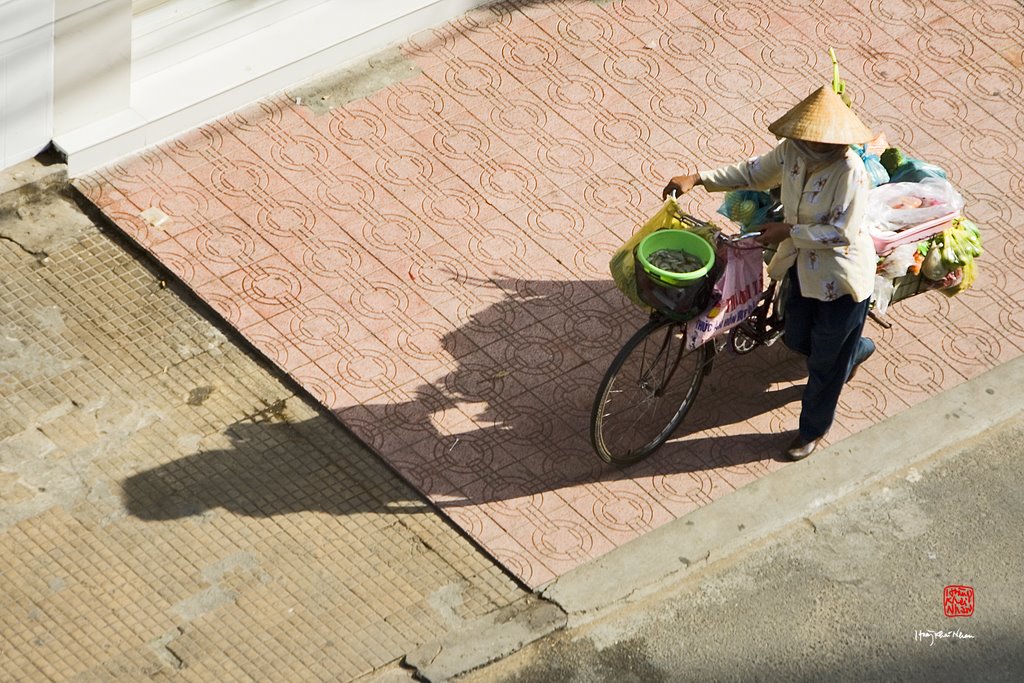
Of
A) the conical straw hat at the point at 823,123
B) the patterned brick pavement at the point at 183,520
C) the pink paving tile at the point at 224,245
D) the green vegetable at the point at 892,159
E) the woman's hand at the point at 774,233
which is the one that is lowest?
the patterned brick pavement at the point at 183,520

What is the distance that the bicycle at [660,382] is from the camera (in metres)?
8.02

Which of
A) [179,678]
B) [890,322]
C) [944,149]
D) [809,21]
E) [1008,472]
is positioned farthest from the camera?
[809,21]

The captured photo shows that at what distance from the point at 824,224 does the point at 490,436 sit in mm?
1874

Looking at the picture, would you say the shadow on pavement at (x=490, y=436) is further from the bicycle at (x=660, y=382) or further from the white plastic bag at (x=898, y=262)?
the white plastic bag at (x=898, y=262)

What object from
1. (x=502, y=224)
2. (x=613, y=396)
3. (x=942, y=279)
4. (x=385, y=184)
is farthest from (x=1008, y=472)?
(x=385, y=184)

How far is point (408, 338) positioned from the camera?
8.62 meters

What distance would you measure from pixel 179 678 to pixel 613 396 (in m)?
2.43

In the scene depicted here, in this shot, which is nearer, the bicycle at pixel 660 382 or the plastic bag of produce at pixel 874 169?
the bicycle at pixel 660 382

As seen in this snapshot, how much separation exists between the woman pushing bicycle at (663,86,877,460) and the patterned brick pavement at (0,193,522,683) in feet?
5.92

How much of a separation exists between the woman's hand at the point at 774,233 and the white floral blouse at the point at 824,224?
4 centimetres

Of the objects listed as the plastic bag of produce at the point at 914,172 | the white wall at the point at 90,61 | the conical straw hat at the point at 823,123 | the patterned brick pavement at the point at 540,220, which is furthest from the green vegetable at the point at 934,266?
the white wall at the point at 90,61

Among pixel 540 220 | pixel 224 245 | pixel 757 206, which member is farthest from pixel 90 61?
pixel 757 206

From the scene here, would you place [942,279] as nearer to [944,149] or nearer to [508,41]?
[944,149]

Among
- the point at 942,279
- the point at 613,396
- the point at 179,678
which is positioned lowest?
the point at 179,678
